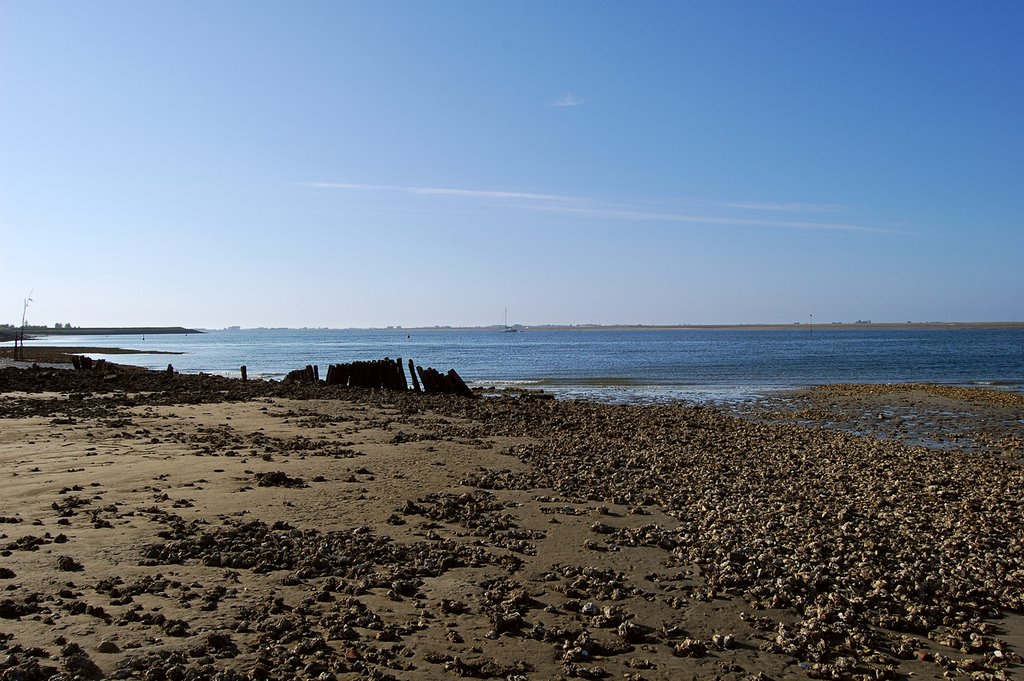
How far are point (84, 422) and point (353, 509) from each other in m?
12.0

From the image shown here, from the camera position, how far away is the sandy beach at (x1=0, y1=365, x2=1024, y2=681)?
566 cm

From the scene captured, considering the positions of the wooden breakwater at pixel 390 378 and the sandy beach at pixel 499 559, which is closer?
the sandy beach at pixel 499 559

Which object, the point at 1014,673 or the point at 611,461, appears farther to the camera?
the point at 611,461

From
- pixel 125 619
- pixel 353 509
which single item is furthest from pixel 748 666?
pixel 353 509

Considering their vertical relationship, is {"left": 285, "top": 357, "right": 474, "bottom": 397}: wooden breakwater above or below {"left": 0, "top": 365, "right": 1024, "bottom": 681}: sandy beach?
above

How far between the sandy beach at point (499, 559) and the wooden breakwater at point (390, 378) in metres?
14.1

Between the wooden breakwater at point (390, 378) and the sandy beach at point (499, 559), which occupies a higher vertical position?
the wooden breakwater at point (390, 378)

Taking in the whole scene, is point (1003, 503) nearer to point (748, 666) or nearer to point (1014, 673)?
point (1014, 673)

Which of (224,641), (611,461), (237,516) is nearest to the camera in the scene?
(224,641)

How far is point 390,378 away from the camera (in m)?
32.4

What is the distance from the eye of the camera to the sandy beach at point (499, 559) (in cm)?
566

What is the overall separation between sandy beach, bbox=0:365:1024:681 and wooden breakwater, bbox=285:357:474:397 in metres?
14.1

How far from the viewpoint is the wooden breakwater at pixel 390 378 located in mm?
30844

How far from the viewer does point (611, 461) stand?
1405 centimetres
